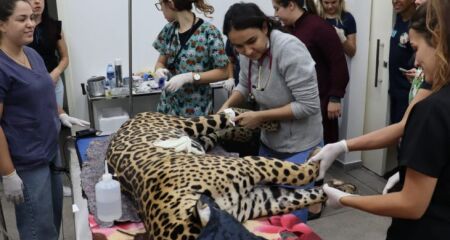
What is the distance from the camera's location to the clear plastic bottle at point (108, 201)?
153 cm

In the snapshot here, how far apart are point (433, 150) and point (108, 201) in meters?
0.99

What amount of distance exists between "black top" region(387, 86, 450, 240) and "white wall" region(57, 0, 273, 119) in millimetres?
2889

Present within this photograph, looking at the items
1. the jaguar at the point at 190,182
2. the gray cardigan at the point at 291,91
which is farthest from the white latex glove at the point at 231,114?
the jaguar at the point at 190,182

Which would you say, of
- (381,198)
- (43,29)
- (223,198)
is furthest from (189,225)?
(43,29)

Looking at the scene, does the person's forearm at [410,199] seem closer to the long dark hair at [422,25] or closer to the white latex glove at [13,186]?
the long dark hair at [422,25]

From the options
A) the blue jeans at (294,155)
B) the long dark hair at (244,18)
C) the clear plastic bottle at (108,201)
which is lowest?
the clear plastic bottle at (108,201)

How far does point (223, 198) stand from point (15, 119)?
929 millimetres

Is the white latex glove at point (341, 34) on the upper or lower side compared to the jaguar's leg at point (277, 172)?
upper

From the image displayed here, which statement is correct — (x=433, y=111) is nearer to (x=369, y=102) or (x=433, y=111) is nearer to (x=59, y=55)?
(x=369, y=102)

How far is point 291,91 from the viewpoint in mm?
1881

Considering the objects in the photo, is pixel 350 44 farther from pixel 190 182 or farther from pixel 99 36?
pixel 190 182

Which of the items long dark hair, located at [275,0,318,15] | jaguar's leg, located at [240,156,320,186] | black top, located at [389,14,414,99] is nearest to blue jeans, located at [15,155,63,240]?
jaguar's leg, located at [240,156,320,186]

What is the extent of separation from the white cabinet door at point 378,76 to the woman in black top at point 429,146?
2240 millimetres

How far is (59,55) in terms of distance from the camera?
334cm
